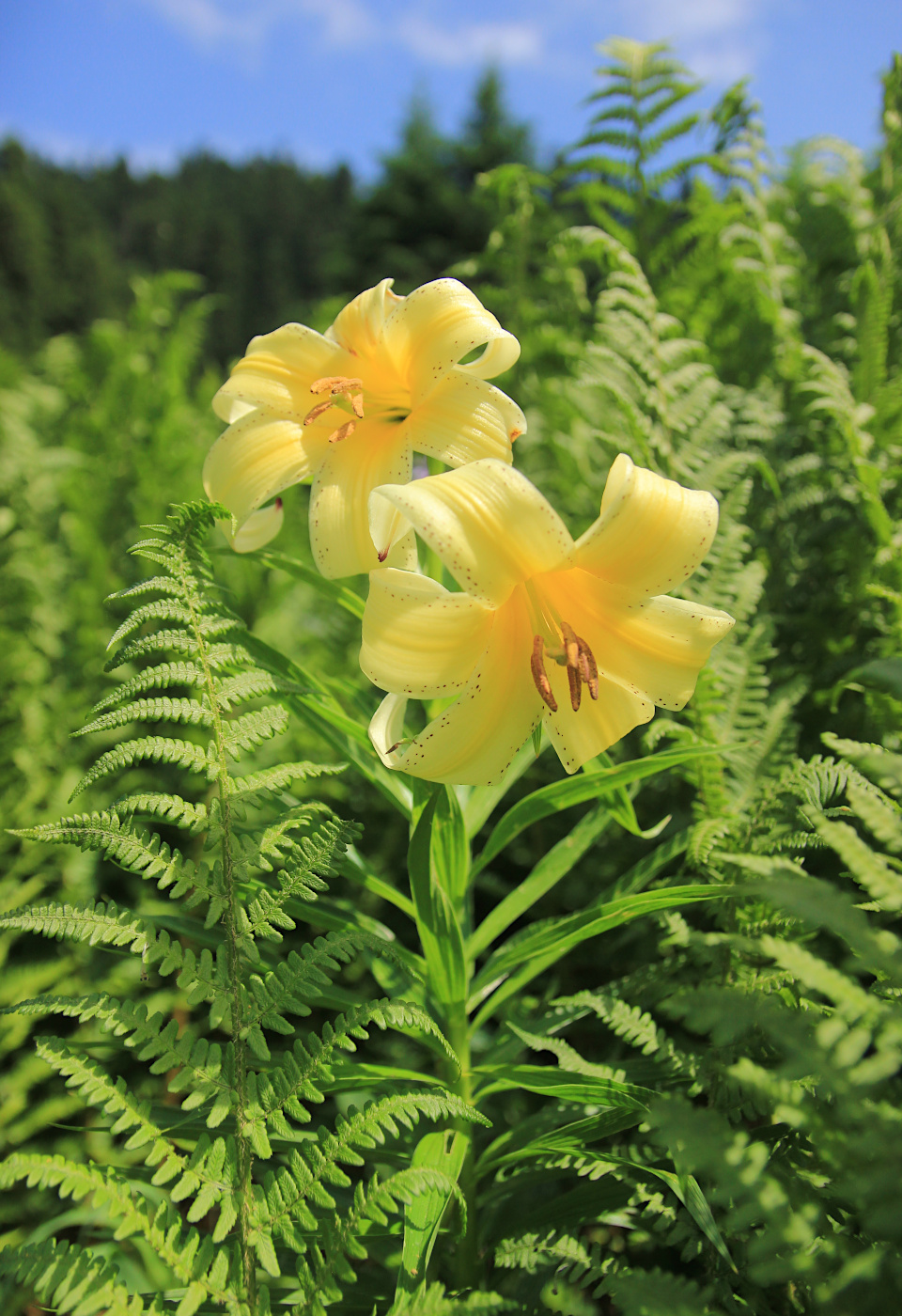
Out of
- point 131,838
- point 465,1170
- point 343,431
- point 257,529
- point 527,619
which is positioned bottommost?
point 465,1170

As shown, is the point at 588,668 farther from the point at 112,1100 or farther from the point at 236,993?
the point at 112,1100

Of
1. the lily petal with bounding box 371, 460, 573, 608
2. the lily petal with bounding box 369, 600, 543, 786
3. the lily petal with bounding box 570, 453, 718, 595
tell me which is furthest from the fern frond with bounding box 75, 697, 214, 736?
the lily petal with bounding box 570, 453, 718, 595

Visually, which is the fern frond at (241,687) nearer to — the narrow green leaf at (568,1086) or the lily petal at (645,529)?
the lily petal at (645,529)

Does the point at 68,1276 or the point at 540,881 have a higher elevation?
the point at 540,881

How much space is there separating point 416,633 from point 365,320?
16.2 inches

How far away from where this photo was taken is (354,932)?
2.23ft

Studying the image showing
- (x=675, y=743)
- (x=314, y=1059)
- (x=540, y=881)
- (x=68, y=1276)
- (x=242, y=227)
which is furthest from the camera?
(x=242, y=227)

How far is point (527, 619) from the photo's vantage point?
0.74 meters

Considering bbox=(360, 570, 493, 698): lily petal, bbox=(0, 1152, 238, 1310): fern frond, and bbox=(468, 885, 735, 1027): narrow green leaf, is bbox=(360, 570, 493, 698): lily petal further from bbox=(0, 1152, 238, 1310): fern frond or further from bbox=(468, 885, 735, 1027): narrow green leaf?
bbox=(0, 1152, 238, 1310): fern frond

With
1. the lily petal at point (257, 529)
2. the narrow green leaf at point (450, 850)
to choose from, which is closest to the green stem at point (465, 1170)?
the narrow green leaf at point (450, 850)

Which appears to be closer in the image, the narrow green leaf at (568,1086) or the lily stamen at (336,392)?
the narrow green leaf at (568,1086)

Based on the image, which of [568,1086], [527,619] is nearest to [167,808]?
[527,619]

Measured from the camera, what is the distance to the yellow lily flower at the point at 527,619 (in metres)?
0.65

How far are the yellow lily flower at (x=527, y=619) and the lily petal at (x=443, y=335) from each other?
0.18 metres
